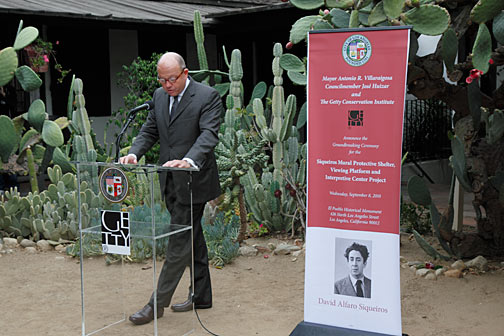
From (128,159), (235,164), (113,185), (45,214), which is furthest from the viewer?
(45,214)

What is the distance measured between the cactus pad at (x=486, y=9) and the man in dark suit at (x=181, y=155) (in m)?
1.89

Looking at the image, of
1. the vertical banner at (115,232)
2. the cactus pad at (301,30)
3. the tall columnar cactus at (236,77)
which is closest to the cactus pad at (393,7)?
the cactus pad at (301,30)

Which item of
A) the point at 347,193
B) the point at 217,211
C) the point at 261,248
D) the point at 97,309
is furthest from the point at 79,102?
the point at 347,193

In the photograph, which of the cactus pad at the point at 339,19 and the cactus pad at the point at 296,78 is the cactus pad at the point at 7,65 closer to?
the cactus pad at the point at 296,78

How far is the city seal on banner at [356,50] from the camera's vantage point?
3.97m

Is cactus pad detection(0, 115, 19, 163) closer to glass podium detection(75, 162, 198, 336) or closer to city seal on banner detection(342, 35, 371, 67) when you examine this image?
glass podium detection(75, 162, 198, 336)

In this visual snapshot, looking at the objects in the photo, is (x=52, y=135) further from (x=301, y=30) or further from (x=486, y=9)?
(x=486, y=9)

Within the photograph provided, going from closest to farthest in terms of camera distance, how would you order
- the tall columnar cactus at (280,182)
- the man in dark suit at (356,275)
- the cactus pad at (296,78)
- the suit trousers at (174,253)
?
the man in dark suit at (356,275) → the suit trousers at (174,253) → the cactus pad at (296,78) → the tall columnar cactus at (280,182)

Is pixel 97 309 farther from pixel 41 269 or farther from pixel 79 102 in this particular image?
pixel 79 102

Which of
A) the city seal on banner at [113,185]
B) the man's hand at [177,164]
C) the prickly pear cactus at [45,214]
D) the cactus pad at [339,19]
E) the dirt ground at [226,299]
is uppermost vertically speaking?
the cactus pad at [339,19]

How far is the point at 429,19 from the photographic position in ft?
14.8

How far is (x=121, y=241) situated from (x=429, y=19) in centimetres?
248

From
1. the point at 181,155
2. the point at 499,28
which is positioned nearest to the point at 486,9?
the point at 499,28

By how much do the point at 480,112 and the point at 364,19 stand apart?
1710 mm
